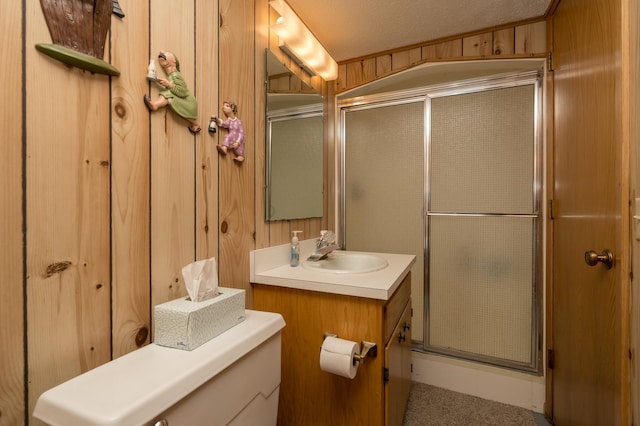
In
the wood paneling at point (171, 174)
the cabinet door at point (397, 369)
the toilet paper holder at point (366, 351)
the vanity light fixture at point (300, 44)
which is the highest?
the vanity light fixture at point (300, 44)

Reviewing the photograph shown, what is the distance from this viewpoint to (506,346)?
1852 mm

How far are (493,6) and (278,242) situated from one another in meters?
1.72

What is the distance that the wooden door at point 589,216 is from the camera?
0.95 metres

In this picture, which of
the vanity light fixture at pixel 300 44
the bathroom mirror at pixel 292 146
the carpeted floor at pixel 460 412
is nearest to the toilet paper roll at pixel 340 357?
the bathroom mirror at pixel 292 146

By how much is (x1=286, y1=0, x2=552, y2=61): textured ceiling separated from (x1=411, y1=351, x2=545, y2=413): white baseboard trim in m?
2.10

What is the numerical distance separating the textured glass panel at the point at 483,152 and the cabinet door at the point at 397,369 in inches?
33.0

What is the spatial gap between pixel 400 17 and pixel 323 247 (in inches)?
54.6

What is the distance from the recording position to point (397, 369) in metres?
1.36

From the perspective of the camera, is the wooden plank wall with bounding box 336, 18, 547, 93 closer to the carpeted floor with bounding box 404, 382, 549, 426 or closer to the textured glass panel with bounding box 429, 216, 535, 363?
the textured glass panel with bounding box 429, 216, 535, 363

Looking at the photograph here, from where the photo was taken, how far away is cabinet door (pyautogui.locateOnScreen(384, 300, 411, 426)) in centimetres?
119

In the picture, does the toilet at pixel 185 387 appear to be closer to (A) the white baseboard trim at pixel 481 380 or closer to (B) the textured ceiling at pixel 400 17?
(A) the white baseboard trim at pixel 481 380

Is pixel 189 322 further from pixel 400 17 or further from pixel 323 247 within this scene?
pixel 400 17

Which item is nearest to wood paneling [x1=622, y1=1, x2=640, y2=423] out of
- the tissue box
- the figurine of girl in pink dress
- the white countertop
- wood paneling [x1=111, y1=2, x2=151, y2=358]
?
the white countertop

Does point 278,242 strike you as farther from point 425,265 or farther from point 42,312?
point 425,265
